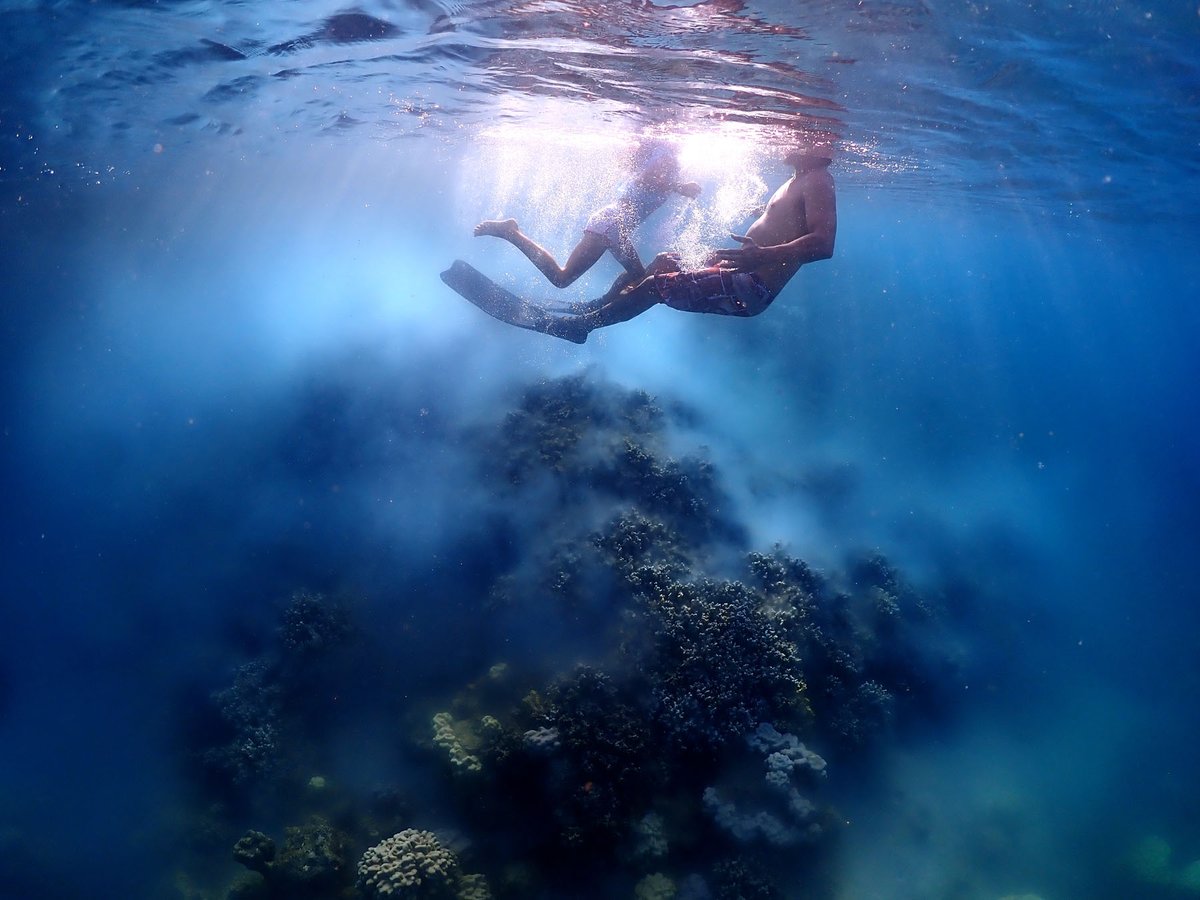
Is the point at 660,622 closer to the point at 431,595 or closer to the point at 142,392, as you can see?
the point at 431,595

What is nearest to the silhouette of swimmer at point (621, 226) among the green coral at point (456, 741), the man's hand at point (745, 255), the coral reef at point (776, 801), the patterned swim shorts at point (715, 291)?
the patterned swim shorts at point (715, 291)

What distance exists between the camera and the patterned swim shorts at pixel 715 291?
6898mm

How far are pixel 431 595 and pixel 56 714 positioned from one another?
9.27m

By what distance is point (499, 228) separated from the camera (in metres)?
8.25

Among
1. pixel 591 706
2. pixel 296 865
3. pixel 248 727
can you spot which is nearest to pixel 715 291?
pixel 591 706

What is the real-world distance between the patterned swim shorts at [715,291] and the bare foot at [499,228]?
2.34m

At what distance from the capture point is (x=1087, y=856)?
11953 millimetres

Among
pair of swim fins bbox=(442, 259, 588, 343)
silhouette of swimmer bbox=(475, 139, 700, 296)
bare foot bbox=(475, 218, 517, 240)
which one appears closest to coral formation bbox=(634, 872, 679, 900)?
pair of swim fins bbox=(442, 259, 588, 343)

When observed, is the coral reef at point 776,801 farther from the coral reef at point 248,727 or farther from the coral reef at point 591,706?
the coral reef at point 248,727

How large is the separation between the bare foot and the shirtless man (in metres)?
1.47

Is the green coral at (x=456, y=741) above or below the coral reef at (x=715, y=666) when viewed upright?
below

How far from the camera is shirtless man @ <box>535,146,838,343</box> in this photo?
6824 millimetres

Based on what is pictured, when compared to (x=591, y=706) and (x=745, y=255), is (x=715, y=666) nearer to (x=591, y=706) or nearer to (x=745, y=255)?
(x=591, y=706)

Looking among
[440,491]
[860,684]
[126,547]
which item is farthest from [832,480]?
[126,547]
